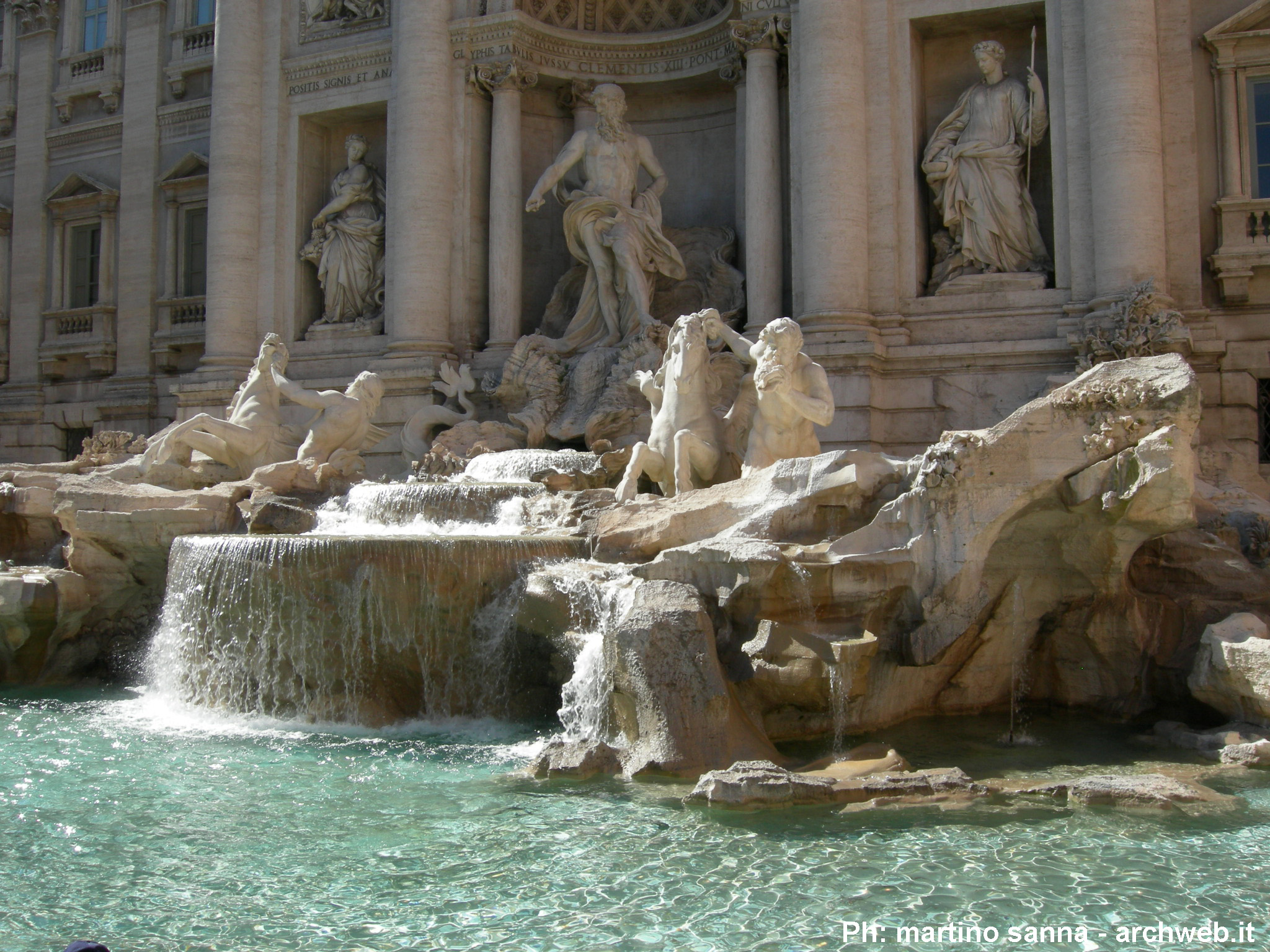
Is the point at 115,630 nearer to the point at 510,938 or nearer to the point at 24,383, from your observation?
the point at 510,938

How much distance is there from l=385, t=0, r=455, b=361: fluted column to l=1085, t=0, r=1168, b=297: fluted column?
7917 mm

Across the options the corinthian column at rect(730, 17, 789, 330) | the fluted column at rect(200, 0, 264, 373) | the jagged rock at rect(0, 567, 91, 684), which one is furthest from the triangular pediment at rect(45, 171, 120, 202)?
the corinthian column at rect(730, 17, 789, 330)

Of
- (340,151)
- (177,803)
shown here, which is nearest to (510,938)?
(177,803)

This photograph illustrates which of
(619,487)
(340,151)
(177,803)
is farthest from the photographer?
(340,151)

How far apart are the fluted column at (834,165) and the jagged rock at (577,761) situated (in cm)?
705

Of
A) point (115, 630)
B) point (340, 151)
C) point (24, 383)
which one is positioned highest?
point (340, 151)

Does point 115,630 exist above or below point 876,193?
below

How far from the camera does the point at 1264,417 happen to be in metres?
12.6

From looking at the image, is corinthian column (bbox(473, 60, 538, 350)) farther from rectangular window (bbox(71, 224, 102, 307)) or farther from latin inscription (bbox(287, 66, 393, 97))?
rectangular window (bbox(71, 224, 102, 307))

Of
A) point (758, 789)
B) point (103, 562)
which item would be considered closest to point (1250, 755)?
point (758, 789)

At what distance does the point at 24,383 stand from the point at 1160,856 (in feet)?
64.3

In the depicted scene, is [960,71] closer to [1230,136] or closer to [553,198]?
[1230,136]

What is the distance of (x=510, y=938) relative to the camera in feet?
15.3

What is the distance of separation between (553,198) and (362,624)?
874 centimetres
